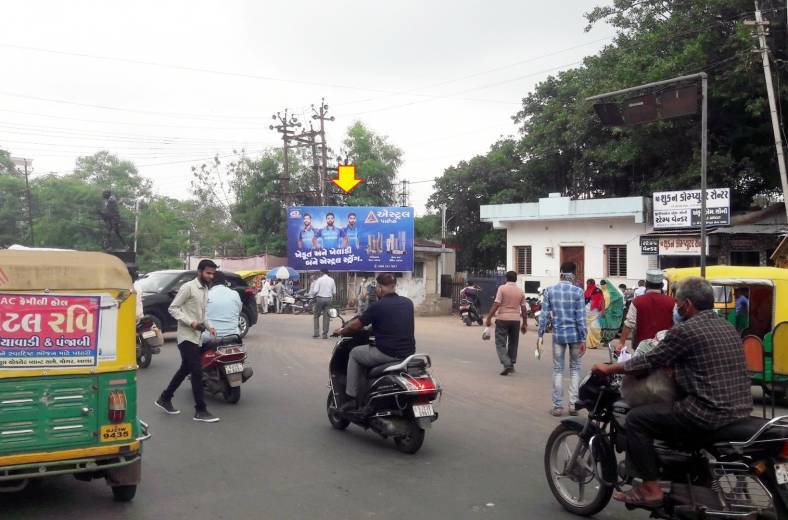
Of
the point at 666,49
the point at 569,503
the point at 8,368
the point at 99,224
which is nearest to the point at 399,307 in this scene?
the point at 569,503

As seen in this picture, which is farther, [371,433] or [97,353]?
[371,433]

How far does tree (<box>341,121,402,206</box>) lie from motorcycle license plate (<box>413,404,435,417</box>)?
119ft

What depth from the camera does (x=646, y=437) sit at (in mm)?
4379

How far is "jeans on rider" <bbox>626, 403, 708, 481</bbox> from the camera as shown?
426 centimetres

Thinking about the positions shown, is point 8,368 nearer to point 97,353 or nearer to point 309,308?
point 97,353

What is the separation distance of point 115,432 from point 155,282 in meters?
11.2

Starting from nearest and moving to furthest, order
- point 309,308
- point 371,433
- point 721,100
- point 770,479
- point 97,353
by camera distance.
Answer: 1. point 770,479
2. point 97,353
3. point 371,433
4. point 721,100
5. point 309,308

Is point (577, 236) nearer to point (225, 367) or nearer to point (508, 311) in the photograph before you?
point (508, 311)

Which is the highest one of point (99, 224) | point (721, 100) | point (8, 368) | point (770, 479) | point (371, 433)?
point (721, 100)

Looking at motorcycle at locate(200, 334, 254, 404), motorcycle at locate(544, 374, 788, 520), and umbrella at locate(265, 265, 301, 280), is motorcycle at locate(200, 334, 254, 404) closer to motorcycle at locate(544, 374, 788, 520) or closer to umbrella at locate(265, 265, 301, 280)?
motorcycle at locate(544, 374, 788, 520)

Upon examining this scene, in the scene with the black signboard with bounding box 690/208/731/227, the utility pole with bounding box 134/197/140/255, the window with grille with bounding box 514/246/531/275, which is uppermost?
the utility pole with bounding box 134/197/140/255

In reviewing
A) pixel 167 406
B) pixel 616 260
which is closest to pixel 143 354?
pixel 167 406

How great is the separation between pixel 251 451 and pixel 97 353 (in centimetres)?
224

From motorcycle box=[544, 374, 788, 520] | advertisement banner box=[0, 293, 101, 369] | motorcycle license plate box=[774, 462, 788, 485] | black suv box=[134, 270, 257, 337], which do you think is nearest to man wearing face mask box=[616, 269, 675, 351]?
motorcycle box=[544, 374, 788, 520]
